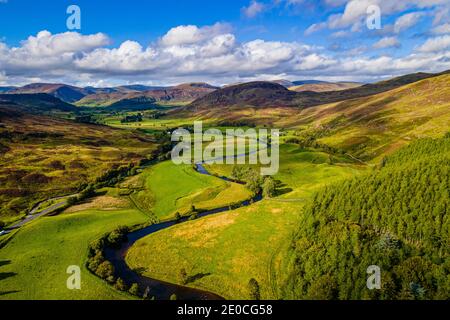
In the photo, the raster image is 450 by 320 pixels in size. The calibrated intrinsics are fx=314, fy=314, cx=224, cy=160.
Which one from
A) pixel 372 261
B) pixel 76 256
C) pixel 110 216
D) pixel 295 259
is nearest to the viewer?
pixel 372 261

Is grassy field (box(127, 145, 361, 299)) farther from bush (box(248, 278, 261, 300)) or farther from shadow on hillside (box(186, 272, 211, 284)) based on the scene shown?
bush (box(248, 278, 261, 300))

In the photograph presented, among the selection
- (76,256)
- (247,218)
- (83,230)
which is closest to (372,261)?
(247,218)

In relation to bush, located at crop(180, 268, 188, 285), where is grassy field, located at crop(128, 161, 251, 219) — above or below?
above

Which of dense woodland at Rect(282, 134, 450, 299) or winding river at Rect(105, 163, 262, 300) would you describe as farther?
winding river at Rect(105, 163, 262, 300)

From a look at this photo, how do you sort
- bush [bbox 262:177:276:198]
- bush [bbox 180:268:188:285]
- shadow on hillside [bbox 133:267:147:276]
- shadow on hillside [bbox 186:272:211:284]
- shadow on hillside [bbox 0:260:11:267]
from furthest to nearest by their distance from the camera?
1. bush [bbox 262:177:276:198]
2. shadow on hillside [bbox 0:260:11:267]
3. shadow on hillside [bbox 133:267:147:276]
4. shadow on hillside [bbox 186:272:211:284]
5. bush [bbox 180:268:188:285]

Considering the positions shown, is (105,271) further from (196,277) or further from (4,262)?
(4,262)

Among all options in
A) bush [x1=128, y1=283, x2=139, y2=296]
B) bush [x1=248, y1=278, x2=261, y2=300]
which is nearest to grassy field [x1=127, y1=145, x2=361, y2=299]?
bush [x1=248, y1=278, x2=261, y2=300]
